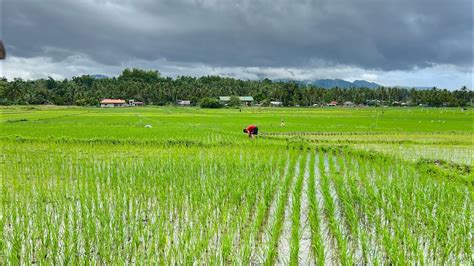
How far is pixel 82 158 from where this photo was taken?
8.95 m

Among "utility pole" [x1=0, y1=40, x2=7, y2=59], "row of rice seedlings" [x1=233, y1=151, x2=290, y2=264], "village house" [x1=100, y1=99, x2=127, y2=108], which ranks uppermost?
"utility pole" [x1=0, y1=40, x2=7, y2=59]

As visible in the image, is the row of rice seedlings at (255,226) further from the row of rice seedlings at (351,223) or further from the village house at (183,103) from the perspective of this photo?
the village house at (183,103)

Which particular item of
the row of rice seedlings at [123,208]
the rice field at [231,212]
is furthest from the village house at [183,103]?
the row of rice seedlings at [123,208]

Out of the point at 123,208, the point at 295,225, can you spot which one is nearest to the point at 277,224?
the point at 295,225

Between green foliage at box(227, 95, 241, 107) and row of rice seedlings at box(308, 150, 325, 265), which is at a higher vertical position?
green foliage at box(227, 95, 241, 107)

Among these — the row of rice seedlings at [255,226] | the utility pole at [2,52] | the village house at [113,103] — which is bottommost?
the row of rice seedlings at [255,226]

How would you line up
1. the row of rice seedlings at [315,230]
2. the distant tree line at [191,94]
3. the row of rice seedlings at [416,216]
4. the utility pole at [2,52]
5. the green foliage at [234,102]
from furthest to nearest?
1. the green foliage at [234,102]
2. the distant tree line at [191,94]
3. the row of rice seedlings at [416,216]
4. the row of rice seedlings at [315,230]
5. the utility pole at [2,52]

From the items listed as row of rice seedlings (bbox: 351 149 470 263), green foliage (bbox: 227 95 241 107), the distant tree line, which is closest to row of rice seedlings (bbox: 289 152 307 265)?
row of rice seedlings (bbox: 351 149 470 263)

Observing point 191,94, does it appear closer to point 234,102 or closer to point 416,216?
point 234,102

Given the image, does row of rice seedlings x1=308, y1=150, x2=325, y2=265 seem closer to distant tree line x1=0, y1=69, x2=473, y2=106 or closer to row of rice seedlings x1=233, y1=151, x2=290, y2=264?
row of rice seedlings x1=233, y1=151, x2=290, y2=264

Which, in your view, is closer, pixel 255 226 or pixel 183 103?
pixel 255 226

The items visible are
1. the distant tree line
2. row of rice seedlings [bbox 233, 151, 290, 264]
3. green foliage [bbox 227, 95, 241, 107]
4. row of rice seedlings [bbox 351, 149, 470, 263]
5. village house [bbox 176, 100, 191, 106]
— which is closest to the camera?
row of rice seedlings [bbox 233, 151, 290, 264]

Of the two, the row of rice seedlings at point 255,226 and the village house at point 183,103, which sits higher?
the village house at point 183,103

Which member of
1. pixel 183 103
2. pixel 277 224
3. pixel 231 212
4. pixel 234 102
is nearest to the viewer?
pixel 277 224
